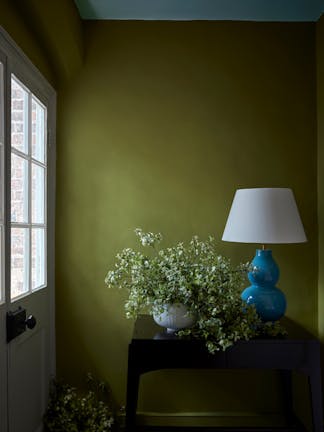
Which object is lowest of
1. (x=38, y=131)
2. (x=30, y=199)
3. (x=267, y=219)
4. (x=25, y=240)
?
(x=25, y=240)

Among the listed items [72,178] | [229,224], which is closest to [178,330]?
[229,224]

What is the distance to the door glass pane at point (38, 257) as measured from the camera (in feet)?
8.10

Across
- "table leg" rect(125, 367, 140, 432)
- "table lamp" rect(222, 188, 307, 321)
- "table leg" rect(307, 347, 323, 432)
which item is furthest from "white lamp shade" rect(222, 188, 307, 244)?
"table leg" rect(125, 367, 140, 432)

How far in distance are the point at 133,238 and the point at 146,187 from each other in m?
0.32

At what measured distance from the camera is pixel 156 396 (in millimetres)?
2787

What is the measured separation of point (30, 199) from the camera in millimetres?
2354

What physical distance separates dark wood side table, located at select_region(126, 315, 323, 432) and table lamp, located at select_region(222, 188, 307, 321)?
21cm

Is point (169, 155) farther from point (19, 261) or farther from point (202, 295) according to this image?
point (19, 261)

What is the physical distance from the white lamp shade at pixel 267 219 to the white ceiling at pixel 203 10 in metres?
1.09

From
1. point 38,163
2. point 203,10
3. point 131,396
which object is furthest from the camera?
point 203,10

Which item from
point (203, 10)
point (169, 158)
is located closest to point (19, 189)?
point (169, 158)

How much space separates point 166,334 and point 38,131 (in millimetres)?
1299

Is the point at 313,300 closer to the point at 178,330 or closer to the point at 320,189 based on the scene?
the point at 320,189

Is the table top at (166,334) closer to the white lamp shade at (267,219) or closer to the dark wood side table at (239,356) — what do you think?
the dark wood side table at (239,356)
